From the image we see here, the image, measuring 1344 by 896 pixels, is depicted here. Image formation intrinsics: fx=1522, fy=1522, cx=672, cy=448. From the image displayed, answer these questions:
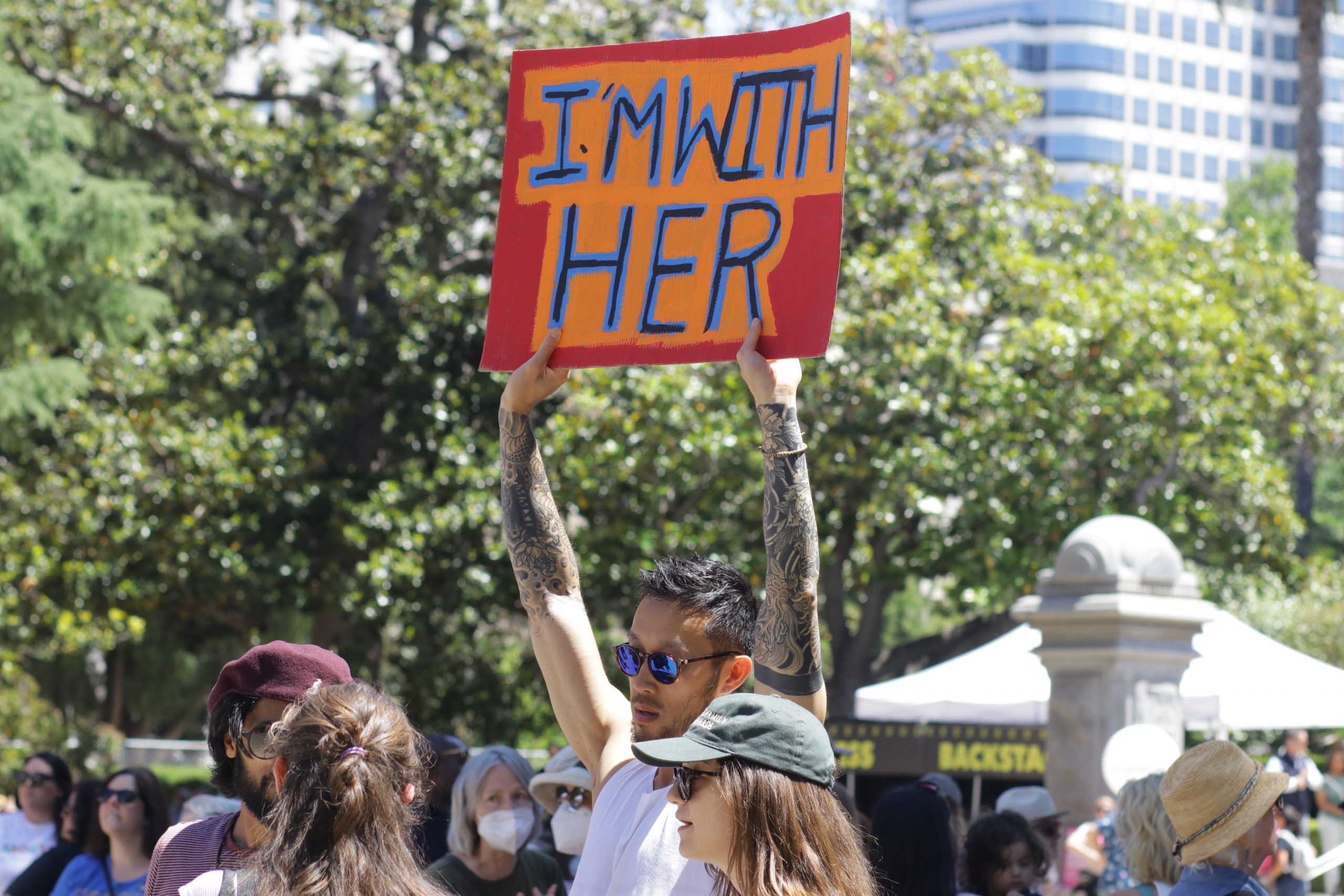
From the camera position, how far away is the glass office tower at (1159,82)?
10912 centimetres

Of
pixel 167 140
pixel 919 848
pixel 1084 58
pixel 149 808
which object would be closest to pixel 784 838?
pixel 919 848

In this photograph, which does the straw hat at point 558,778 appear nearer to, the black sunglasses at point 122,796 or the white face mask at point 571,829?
the white face mask at point 571,829

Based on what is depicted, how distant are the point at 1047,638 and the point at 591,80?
19.7ft

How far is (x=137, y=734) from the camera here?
3195 centimetres

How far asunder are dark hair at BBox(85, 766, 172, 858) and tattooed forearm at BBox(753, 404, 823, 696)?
290 cm

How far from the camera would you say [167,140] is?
51.0 feet

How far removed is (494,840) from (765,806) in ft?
8.96

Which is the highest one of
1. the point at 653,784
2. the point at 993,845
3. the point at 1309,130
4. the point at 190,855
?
the point at 1309,130

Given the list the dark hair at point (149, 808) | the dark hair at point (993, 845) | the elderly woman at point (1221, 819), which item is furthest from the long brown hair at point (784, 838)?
the dark hair at point (149, 808)

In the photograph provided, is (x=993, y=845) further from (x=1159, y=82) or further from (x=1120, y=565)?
(x=1159, y=82)

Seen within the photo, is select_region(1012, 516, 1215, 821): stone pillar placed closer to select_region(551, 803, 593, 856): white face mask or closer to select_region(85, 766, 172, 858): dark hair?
select_region(551, 803, 593, 856): white face mask

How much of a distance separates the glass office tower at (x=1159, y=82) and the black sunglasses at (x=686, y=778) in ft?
357

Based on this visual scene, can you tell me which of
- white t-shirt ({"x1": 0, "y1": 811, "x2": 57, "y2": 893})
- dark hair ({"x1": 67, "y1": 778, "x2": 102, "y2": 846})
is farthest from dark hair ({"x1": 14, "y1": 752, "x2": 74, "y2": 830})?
dark hair ({"x1": 67, "y1": 778, "x2": 102, "y2": 846})

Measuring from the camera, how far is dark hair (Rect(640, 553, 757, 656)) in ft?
9.93
